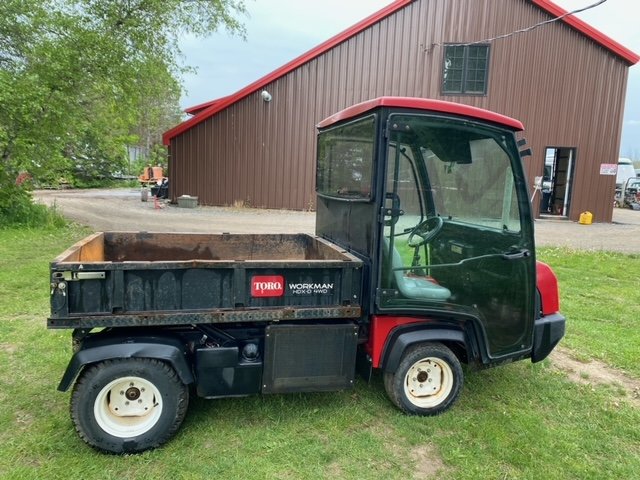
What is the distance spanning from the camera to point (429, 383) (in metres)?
3.33

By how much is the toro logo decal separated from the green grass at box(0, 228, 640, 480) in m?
0.89

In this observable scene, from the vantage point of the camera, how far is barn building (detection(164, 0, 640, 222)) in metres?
15.4

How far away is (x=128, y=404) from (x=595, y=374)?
148 inches

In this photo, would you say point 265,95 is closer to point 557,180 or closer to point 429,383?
point 557,180

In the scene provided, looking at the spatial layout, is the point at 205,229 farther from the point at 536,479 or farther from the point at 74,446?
the point at 536,479

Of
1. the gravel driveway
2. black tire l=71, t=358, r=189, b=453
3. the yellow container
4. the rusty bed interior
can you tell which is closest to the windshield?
the rusty bed interior

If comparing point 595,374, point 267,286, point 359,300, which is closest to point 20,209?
point 267,286

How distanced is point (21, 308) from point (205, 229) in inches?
254

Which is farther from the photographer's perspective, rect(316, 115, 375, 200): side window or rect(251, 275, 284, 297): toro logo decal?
rect(316, 115, 375, 200): side window

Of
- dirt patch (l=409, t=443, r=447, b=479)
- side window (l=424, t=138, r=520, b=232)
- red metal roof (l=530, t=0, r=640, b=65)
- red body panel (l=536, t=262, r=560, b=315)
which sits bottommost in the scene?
dirt patch (l=409, t=443, r=447, b=479)

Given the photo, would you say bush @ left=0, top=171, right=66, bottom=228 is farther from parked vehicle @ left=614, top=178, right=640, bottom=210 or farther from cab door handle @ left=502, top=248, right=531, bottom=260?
parked vehicle @ left=614, top=178, right=640, bottom=210

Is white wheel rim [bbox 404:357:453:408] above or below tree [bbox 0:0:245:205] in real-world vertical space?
below

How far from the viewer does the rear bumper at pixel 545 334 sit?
3453mm

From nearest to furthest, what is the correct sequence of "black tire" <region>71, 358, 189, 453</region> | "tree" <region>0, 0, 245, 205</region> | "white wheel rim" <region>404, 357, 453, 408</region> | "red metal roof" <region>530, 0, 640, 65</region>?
"black tire" <region>71, 358, 189, 453</region> → "white wheel rim" <region>404, 357, 453, 408</region> → "tree" <region>0, 0, 245, 205</region> → "red metal roof" <region>530, 0, 640, 65</region>
